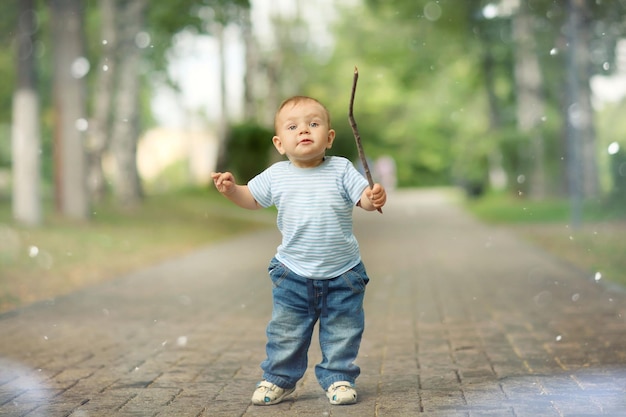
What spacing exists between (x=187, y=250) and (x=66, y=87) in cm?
444

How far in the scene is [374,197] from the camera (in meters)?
4.66

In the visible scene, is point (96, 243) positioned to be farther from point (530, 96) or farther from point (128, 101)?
point (530, 96)

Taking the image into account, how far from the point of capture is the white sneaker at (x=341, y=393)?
5.02 m

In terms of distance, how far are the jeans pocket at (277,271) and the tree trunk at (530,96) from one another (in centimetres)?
2433

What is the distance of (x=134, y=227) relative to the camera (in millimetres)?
19578

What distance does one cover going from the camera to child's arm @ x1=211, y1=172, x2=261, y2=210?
4.82 metres

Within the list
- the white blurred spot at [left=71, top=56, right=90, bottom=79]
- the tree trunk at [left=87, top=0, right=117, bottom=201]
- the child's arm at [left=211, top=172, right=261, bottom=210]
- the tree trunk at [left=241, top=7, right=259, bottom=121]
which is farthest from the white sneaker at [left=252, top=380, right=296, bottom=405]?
the tree trunk at [left=241, top=7, right=259, bottom=121]

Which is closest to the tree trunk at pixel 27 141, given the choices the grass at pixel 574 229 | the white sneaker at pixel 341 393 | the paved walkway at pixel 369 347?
the paved walkway at pixel 369 347

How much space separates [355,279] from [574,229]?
49.8 ft

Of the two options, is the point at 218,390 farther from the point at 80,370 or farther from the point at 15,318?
the point at 15,318

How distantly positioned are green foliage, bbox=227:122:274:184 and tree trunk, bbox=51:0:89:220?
1231 centimetres

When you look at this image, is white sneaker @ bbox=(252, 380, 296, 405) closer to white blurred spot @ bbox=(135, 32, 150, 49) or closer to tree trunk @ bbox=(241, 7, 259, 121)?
white blurred spot @ bbox=(135, 32, 150, 49)

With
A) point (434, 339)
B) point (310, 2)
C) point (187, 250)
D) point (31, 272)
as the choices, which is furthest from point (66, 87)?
point (310, 2)

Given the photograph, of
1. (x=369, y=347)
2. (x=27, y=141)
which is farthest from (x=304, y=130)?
(x=27, y=141)
